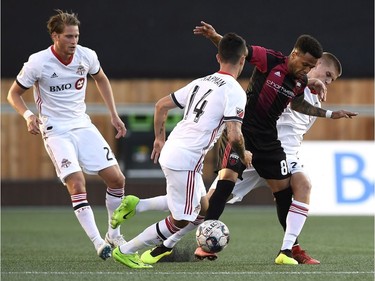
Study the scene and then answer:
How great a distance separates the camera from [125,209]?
8383 mm

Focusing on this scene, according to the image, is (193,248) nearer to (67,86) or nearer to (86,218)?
(86,218)

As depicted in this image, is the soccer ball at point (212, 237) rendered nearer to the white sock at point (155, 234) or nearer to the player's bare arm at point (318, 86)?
the white sock at point (155, 234)

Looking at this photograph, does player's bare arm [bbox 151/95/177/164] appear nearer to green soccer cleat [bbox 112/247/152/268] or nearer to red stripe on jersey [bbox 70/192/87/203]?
green soccer cleat [bbox 112/247/152/268]

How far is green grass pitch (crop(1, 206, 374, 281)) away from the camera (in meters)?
7.79

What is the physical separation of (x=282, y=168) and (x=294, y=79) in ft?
2.42

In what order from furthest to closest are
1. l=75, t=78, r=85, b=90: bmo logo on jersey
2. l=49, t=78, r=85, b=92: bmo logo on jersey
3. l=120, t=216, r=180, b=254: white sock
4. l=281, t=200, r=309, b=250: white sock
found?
l=75, t=78, r=85, b=90: bmo logo on jersey < l=49, t=78, r=85, b=92: bmo logo on jersey < l=281, t=200, r=309, b=250: white sock < l=120, t=216, r=180, b=254: white sock

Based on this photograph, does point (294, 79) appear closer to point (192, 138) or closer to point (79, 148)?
point (192, 138)

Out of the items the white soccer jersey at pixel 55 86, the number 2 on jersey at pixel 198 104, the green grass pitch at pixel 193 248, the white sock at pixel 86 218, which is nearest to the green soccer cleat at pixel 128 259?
the green grass pitch at pixel 193 248

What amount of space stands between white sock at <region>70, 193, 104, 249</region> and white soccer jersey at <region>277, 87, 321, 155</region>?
174 cm

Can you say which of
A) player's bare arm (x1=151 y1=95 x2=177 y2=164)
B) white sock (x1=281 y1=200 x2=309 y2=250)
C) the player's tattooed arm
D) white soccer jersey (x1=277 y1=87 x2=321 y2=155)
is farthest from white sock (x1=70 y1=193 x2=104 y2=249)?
the player's tattooed arm

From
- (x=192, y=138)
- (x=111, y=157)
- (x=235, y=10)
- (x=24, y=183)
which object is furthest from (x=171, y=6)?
(x=192, y=138)

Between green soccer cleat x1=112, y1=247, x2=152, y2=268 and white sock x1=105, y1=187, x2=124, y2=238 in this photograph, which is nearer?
green soccer cleat x1=112, y1=247, x2=152, y2=268

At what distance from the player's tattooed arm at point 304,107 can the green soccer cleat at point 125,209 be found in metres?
1.63

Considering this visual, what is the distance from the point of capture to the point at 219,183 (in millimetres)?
8969
